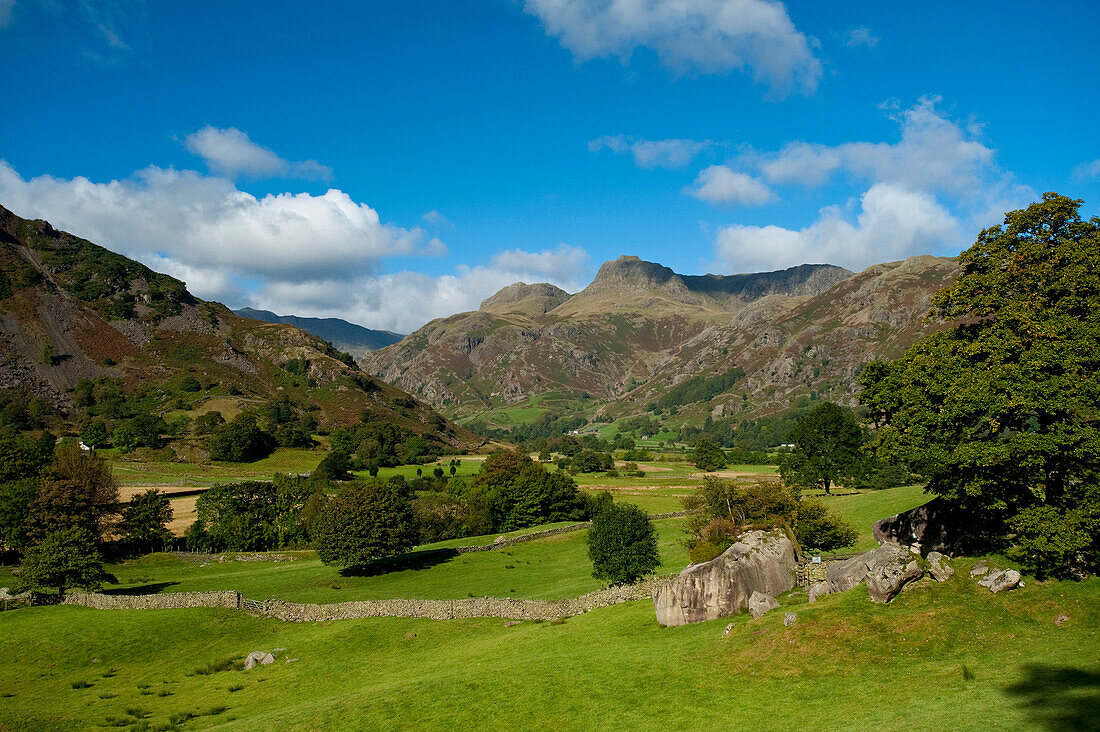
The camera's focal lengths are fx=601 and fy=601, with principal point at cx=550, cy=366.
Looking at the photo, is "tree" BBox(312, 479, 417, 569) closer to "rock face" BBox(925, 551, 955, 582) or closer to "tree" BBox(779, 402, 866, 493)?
"tree" BBox(779, 402, 866, 493)

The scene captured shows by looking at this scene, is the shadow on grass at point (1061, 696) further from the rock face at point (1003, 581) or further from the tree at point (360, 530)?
the tree at point (360, 530)

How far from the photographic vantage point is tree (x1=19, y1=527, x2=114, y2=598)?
1992 inches

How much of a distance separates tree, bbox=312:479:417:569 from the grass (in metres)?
22.8

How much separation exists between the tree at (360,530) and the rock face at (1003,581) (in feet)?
174

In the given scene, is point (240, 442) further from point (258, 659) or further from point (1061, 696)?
point (1061, 696)

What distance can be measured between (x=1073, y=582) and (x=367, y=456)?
481 feet

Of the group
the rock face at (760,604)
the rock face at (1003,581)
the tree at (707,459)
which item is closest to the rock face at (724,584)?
the rock face at (760,604)

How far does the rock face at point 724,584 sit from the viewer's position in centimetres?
3095

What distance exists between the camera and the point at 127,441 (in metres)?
142

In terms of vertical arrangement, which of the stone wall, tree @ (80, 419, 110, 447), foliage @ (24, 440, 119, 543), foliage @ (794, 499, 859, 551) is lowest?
the stone wall

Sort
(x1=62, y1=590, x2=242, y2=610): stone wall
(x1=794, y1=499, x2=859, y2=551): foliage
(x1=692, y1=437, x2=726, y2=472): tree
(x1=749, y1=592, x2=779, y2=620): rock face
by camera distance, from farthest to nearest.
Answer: (x1=692, y1=437, x2=726, y2=472): tree < (x1=62, y1=590, x2=242, y2=610): stone wall < (x1=794, y1=499, x2=859, y2=551): foliage < (x1=749, y1=592, x2=779, y2=620): rock face

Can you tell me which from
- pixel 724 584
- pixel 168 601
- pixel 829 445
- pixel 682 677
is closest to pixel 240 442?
pixel 168 601

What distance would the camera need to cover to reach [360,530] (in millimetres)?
62281

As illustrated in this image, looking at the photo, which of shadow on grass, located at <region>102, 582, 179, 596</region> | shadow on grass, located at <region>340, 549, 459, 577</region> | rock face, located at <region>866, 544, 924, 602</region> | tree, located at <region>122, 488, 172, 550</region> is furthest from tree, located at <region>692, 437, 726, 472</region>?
rock face, located at <region>866, 544, 924, 602</region>
